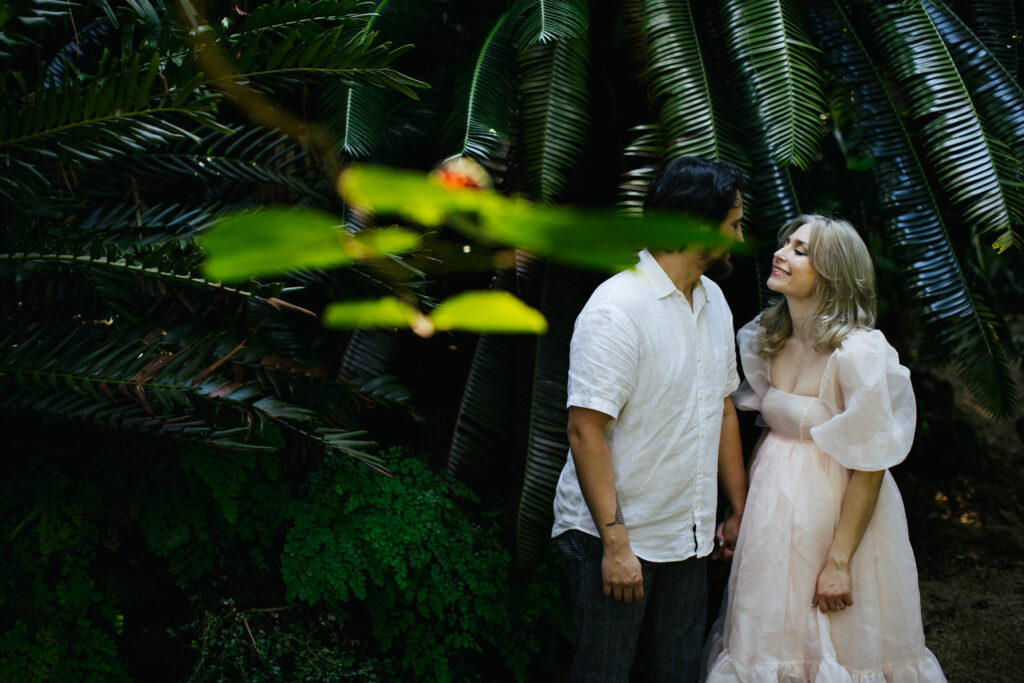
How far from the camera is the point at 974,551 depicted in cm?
311

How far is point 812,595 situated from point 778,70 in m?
1.47

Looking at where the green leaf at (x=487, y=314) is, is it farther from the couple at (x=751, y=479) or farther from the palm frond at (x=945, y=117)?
the palm frond at (x=945, y=117)

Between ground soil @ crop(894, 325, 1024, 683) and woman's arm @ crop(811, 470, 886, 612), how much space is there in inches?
35.7

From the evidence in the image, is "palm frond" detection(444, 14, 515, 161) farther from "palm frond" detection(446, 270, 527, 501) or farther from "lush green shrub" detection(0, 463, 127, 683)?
"lush green shrub" detection(0, 463, 127, 683)

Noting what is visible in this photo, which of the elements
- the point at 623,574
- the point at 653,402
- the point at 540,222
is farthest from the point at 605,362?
the point at 540,222

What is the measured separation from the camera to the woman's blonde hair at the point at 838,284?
1.73 meters

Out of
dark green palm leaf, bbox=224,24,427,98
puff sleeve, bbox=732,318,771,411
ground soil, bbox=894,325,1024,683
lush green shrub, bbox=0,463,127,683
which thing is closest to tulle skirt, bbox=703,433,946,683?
puff sleeve, bbox=732,318,771,411

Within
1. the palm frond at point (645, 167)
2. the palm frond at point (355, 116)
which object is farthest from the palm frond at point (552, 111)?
the palm frond at point (355, 116)

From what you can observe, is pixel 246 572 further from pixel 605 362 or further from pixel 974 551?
pixel 974 551

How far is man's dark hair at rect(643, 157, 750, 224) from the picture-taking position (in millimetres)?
1585

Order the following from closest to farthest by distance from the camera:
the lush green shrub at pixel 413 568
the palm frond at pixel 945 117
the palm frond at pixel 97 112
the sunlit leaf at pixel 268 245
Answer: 1. the sunlit leaf at pixel 268 245
2. the palm frond at pixel 97 112
3. the palm frond at pixel 945 117
4. the lush green shrub at pixel 413 568

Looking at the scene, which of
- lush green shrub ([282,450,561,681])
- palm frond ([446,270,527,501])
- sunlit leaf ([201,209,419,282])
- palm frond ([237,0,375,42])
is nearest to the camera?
sunlit leaf ([201,209,419,282])

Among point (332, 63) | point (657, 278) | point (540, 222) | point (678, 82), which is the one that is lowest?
point (540, 222)

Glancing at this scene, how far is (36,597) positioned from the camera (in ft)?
6.24
